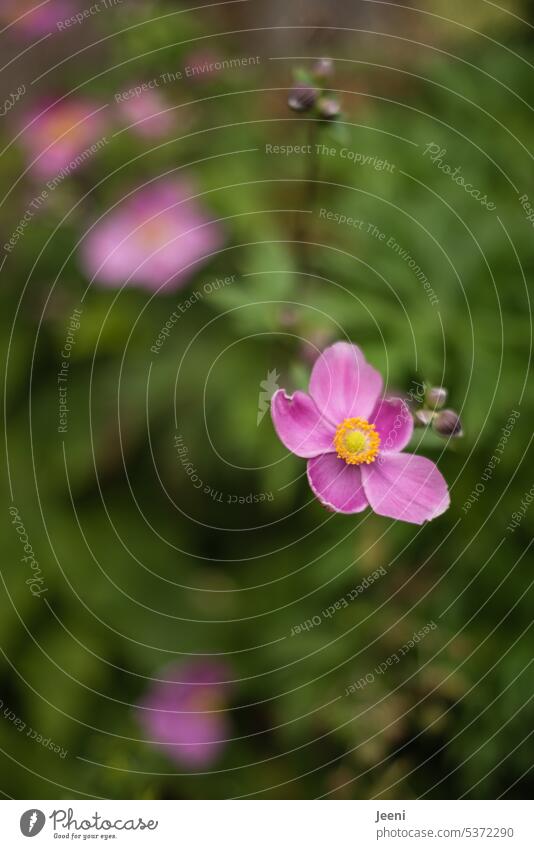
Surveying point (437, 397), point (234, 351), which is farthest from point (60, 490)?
point (437, 397)

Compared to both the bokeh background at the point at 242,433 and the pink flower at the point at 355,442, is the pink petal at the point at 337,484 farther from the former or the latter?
the bokeh background at the point at 242,433

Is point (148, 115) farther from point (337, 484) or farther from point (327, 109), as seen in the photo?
point (337, 484)

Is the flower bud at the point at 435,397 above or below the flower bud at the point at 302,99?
below

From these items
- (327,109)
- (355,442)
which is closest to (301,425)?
(355,442)

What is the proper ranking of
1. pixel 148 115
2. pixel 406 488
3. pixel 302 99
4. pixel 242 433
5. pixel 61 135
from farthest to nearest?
pixel 61 135
pixel 148 115
pixel 242 433
pixel 302 99
pixel 406 488

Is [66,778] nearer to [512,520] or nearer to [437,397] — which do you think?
[512,520]

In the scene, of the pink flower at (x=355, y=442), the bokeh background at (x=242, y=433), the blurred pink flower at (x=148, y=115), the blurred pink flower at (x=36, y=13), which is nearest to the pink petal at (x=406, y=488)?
the pink flower at (x=355, y=442)

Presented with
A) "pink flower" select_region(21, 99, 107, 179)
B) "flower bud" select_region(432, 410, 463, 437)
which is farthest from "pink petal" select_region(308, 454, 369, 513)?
"pink flower" select_region(21, 99, 107, 179)
